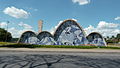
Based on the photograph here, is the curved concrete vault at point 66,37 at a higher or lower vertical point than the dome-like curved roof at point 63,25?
lower

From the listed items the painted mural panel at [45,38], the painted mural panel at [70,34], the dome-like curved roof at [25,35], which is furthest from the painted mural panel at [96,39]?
the dome-like curved roof at [25,35]

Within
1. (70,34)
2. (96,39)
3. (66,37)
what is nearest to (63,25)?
(70,34)

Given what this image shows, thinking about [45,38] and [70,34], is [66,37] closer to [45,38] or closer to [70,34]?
[70,34]

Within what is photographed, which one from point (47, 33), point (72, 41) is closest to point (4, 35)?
Answer: point (47, 33)

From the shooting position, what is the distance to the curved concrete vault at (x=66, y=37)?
2911 centimetres

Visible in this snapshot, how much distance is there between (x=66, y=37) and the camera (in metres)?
29.2

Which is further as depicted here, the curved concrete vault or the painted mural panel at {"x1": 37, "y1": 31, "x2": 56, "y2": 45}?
the painted mural panel at {"x1": 37, "y1": 31, "x2": 56, "y2": 45}

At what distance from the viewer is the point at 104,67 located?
296 inches

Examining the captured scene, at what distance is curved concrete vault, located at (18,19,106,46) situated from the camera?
29109 millimetres

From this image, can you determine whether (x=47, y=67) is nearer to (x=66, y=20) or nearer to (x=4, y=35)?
(x=66, y=20)

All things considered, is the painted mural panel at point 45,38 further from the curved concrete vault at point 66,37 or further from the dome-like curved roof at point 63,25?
the dome-like curved roof at point 63,25

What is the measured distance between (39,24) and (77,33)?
11.7 metres

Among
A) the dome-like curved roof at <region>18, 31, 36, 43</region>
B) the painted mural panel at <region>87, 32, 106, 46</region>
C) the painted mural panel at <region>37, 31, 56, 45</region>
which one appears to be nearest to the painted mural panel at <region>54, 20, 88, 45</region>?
the painted mural panel at <region>37, 31, 56, 45</region>

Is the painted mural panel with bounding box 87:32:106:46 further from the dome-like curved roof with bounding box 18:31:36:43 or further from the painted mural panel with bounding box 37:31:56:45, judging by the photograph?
the dome-like curved roof with bounding box 18:31:36:43
